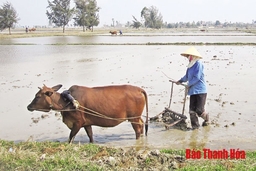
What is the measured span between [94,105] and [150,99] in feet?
12.4

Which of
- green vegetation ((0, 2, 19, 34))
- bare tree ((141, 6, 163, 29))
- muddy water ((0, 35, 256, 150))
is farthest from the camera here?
bare tree ((141, 6, 163, 29))

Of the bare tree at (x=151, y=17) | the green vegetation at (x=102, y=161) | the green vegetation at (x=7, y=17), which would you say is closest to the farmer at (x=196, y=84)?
the green vegetation at (x=102, y=161)

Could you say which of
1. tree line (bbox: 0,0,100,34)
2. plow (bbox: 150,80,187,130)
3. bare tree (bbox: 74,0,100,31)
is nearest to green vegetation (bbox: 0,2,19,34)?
tree line (bbox: 0,0,100,34)

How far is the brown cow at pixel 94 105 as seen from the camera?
20.4ft

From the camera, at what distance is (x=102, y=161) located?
15.6 ft

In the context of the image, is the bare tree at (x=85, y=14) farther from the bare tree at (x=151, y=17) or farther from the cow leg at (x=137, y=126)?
the cow leg at (x=137, y=126)

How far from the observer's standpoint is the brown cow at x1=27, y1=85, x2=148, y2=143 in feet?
20.4

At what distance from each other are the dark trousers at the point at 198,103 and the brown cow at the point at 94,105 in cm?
127

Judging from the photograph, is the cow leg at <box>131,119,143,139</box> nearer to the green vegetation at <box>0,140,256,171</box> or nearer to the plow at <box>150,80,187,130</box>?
the plow at <box>150,80,187,130</box>

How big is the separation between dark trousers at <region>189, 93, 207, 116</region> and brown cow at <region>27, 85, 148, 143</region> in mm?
1267

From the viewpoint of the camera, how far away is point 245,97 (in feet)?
32.4

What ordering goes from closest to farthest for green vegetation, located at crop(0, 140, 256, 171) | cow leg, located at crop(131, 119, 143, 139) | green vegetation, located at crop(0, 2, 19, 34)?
green vegetation, located at crop(0, 140, 256, 171) → cow leg, located at crop(131, 119, 143, 139) → green vegetation, located at crop(0, 2, 19, 34)

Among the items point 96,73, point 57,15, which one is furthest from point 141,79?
point 57,15

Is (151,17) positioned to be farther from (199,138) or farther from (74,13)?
(199,138)
